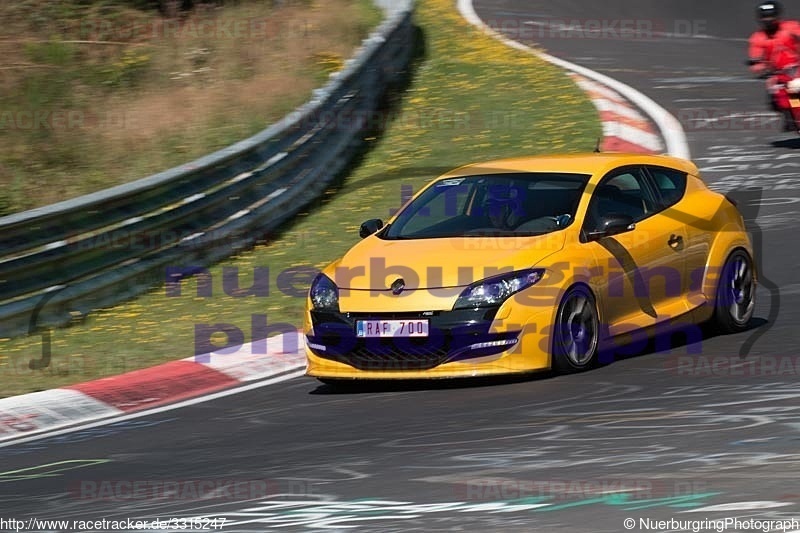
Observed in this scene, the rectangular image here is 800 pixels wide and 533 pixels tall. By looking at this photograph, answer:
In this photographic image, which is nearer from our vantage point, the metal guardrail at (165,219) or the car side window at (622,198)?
the car side window at (622,198)

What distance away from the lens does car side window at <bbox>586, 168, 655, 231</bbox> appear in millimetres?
9711

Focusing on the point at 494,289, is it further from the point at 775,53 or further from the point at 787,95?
the point at 775,53

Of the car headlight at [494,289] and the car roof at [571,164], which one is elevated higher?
the car roof at [571,164]

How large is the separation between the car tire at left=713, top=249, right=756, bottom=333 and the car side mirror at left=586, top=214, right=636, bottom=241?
1010 millimetres

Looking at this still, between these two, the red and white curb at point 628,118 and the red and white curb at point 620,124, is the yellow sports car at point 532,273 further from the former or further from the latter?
the red and white curb at point 628,118

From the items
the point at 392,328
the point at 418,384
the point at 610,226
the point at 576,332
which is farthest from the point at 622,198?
the point at 392,328

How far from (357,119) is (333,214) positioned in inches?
96.5

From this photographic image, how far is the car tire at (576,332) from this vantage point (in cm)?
884

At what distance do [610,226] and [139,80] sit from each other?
427 inches

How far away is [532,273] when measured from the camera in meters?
8.85

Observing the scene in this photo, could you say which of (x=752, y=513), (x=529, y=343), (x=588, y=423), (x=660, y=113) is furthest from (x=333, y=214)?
(x=752, y=513)

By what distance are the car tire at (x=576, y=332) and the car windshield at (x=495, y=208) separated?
533mm

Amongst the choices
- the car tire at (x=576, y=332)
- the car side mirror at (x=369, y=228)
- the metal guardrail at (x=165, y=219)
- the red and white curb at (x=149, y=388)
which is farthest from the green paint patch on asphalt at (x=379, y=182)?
the car tire at (x=576, y=332)

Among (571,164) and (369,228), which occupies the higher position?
(571,164)
